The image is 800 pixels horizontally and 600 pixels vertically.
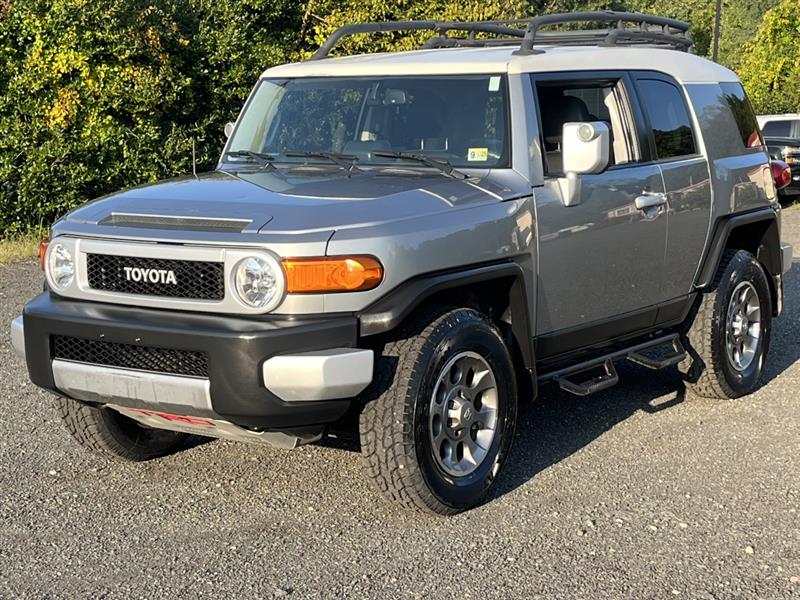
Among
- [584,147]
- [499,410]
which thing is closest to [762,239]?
[584,147]

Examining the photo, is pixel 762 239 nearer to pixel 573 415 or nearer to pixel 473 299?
pixel 573 415

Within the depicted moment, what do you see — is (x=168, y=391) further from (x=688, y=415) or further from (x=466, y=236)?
(x=688, y=415)

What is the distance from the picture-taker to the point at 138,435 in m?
5.66

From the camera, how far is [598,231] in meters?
5.71

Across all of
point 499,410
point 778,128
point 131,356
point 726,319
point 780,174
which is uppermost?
point 780,174

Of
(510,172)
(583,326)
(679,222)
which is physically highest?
(510,172)

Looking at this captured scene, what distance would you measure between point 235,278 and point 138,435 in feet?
5.21

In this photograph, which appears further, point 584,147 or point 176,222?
point 584,147

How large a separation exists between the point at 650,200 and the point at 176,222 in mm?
2697

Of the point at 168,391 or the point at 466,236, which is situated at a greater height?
the point at 466,236

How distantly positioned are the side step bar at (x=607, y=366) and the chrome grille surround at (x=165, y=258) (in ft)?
5.98

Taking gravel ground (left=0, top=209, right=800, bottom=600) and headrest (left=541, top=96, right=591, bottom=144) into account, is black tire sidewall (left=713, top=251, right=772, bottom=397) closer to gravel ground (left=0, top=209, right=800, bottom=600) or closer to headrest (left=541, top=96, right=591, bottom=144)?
gravel ground (left=0, top=209, right=800, bottom=600)

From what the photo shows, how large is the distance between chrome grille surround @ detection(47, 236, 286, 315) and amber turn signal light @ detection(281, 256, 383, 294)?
0.05 m

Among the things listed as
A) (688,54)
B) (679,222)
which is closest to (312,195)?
(679,222)
